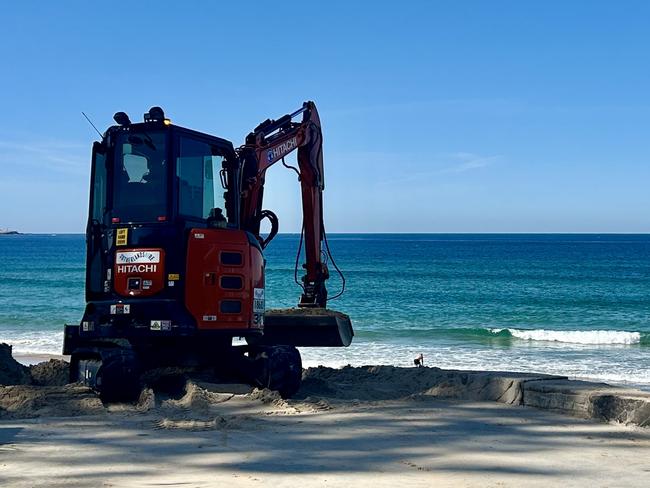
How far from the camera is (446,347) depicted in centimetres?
2483

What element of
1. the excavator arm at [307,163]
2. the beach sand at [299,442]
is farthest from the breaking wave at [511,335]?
the beach sand at [299,442]

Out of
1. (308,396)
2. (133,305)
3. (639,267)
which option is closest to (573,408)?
(308,396)

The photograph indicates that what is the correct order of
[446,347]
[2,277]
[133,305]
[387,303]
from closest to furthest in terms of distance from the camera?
[133,305] < [446,347] < [387,303] < [2,277]

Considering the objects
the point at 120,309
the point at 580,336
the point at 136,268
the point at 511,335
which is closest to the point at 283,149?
the point at 136,268

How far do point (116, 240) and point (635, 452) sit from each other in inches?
221

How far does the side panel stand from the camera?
9.76m

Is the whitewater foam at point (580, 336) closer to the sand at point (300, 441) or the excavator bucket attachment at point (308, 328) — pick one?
the excavator bucket attachment at point (308, 328)

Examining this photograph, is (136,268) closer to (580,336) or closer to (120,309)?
(120,309)

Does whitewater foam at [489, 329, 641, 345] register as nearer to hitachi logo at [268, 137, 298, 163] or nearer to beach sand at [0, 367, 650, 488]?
hitachi logo at [268, 137, 298, 163]

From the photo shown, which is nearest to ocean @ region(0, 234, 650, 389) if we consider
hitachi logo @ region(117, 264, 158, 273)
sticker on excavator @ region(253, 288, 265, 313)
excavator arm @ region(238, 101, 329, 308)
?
excavator arm @ region(238, 101, 329, 308)

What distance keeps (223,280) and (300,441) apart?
2.55 metres

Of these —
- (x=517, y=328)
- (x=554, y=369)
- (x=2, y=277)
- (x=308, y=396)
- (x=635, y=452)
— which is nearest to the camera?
(x=635, y=452)

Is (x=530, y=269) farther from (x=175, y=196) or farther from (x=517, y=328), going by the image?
(x=175, y=196)

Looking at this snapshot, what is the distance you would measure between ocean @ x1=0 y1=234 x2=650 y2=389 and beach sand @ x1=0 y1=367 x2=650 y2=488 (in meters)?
8.68
